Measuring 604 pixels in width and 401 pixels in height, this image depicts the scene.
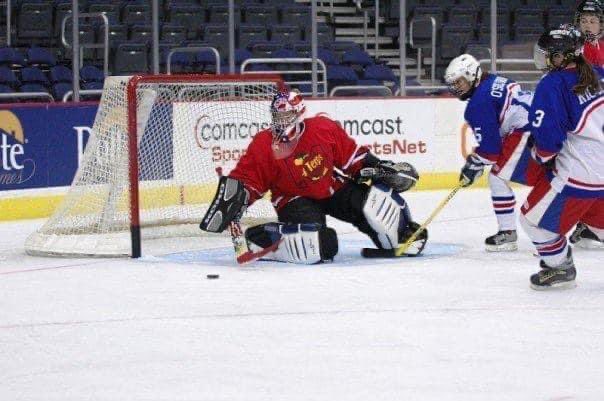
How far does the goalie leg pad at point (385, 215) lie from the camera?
269 inches

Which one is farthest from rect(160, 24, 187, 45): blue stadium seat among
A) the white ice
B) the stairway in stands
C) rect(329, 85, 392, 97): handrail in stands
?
the white ice

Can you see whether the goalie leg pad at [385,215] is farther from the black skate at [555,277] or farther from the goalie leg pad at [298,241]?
the black skate at [555,277]

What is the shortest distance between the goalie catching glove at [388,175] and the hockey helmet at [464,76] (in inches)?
19.0

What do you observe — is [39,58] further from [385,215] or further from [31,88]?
[385,215]

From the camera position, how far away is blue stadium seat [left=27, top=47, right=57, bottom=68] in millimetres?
10904

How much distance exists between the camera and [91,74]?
10.5 meters

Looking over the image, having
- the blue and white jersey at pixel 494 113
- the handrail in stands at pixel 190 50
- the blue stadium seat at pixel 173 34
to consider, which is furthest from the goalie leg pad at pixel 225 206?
the blue stadium seat at pixel 173 34

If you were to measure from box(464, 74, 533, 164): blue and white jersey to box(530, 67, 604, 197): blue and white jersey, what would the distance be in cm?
124

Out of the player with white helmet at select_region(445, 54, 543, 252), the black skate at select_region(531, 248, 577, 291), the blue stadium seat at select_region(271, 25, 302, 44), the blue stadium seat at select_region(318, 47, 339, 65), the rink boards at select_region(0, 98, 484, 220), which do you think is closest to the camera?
the black skate at select_region(531, 248, 577, 291)

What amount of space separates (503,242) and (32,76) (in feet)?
15.8

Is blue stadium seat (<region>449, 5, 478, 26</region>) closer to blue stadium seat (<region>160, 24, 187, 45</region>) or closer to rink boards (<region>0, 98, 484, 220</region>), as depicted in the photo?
rink boards (<region>0, 98, 484, 220</region>)

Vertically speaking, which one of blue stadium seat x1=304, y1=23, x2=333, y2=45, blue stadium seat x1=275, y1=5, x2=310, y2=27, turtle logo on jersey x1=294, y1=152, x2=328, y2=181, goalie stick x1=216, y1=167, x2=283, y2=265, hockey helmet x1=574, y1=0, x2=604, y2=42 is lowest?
Result: goalie stick x1=216, y1=167, x2=283, y2=265

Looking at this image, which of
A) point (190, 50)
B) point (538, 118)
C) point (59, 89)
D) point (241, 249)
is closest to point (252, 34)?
point (190, 50)

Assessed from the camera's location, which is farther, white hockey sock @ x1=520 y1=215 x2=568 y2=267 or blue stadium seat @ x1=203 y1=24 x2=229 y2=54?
blue stadium seat @ x1=203 y1=24 x2=229 y2=54
